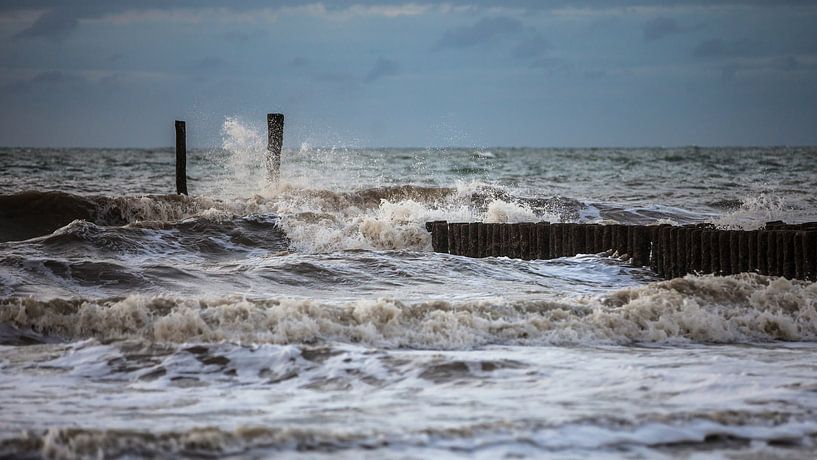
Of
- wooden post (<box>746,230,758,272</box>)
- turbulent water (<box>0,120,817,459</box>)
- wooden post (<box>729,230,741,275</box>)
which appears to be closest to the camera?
turbulent water (<box>0,120,817,459</box>)

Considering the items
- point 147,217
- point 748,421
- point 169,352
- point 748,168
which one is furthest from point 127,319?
point 748,168

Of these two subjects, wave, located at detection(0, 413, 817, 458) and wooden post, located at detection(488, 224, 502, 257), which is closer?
wave, located at detection(0, 413, 817, 458)

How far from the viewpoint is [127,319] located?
8031 millimetres

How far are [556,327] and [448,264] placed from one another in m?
3.81

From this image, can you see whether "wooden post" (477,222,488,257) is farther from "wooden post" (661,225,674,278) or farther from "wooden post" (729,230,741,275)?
"wooden post" (729,230,741,275)

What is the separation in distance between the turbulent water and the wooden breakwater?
352mm

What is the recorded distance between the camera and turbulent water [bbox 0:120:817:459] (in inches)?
198

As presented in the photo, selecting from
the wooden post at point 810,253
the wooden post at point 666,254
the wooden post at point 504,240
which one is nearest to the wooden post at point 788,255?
the wooden post at point 810,253

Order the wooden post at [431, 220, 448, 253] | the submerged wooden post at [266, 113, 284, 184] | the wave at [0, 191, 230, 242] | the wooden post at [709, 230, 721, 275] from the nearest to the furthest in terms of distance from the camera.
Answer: the wooden post at [709, 230, 721, 275] → the wooden post at [431, 220, 448, 253] → the wave at [0, 191, 230, 242] → the submerged wooden post at [266, 113, 284, 184]

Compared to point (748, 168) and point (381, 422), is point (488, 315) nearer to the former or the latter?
point (381, 422)

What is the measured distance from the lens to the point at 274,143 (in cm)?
2170

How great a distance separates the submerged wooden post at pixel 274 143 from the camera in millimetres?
21625

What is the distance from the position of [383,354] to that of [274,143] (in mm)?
15184

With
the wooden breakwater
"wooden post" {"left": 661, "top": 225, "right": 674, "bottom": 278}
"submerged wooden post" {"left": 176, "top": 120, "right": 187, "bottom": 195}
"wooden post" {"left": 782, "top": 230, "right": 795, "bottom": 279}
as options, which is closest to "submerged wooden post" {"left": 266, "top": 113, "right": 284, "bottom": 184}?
"submerged wooden post" {"left": 176, "top": 120, "right": 187, "bottom": 195}
